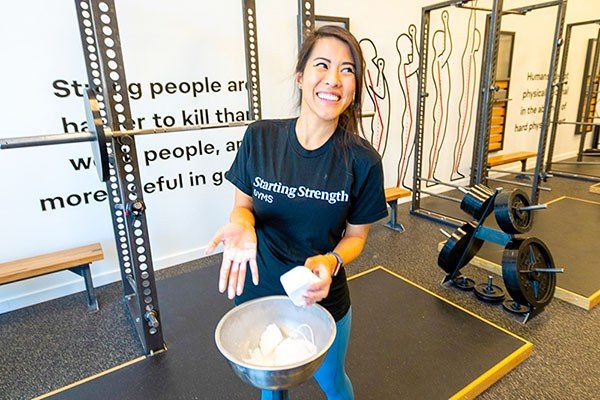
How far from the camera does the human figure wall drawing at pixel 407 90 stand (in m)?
4.02

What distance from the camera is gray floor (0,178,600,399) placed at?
1.85 meters

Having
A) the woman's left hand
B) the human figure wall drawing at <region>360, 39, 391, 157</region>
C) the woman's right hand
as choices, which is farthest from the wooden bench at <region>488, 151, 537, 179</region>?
the woman's right hand

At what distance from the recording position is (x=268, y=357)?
891 millimetres

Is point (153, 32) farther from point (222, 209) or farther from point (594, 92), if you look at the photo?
point (594, 92)

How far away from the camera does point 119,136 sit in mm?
1694

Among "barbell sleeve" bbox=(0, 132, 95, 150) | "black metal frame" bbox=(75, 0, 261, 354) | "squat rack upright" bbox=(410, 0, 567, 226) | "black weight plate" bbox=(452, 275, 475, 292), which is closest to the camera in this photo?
"barbell sleeve" bbox=(0, 132, 95, 150)

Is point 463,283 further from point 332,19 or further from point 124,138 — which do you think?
point 332,19

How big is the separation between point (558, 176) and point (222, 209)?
16.1 ft

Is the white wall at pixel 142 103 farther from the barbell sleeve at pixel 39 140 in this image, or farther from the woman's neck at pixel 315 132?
the woman's neck at pixel 315 132

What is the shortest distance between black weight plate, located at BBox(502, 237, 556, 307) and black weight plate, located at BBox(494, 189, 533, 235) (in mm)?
99

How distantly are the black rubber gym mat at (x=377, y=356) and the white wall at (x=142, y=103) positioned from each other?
2.44 feet

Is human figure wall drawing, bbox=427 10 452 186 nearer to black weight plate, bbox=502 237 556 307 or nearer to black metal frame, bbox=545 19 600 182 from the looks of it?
black metal frame, bbox=545 19 600 182

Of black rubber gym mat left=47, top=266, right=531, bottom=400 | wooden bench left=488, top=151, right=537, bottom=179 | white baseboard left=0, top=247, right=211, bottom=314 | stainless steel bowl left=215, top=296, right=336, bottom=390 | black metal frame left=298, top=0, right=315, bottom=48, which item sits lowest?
black rubber gym mat left=47, top=266, right=531, bottom=400

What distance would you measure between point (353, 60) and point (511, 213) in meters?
1.66
